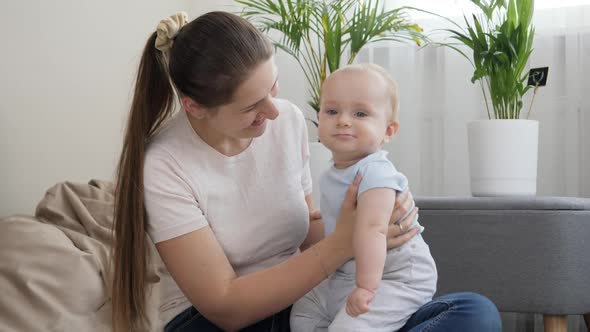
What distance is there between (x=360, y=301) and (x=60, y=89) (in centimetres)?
172

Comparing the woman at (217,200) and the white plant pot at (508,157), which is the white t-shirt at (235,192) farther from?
the white plant pot at (508,157)

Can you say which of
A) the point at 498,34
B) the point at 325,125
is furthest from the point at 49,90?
the point at 498,34

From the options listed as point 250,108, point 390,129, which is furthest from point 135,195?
point 390,129

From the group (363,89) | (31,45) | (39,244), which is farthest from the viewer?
(31,45)

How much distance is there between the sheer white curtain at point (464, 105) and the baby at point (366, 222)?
1.83m

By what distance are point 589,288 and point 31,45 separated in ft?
6.54

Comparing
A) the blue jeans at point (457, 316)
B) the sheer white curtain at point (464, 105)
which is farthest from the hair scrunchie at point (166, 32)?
the sheer white curtain at point (464, 105)

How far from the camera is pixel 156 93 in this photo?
1426 millimetres

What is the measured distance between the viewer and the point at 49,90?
241 centimetres

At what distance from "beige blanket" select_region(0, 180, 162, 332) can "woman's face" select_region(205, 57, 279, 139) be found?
61 centimetres

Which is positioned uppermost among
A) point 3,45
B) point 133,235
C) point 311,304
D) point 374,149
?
point 3,45

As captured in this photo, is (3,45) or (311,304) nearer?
(311,304)

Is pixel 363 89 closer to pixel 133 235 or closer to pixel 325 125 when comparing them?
pixel 325 125

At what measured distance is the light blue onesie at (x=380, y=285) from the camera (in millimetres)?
1235
